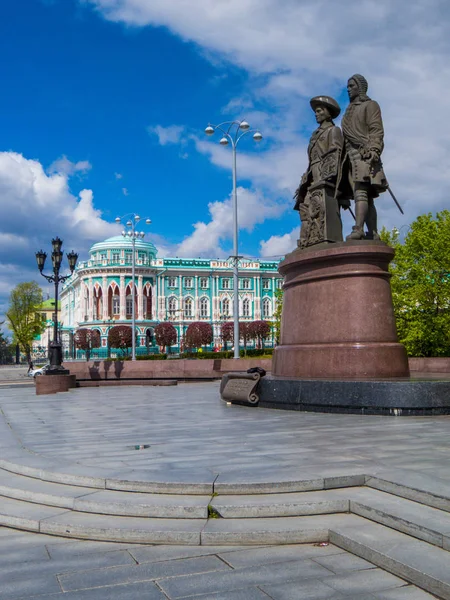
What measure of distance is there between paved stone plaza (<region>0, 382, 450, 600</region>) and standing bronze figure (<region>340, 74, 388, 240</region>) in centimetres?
445

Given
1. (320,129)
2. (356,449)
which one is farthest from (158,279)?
(356,449)

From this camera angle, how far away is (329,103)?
13.0m

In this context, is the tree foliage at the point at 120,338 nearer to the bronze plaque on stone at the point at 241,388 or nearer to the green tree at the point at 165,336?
the green tree at the point at 165,336

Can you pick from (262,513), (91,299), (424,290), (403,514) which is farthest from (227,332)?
(403,514)

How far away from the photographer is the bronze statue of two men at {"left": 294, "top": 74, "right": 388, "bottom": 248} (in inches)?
473

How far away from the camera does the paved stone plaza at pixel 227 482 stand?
150 inches

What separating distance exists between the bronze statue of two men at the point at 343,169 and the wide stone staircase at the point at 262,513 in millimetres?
7615

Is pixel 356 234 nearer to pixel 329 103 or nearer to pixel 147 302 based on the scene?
pixel 329 103

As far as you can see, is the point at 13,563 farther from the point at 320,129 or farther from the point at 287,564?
the point at 320,129

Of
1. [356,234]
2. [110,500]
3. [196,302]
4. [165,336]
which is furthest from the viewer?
[196,302]

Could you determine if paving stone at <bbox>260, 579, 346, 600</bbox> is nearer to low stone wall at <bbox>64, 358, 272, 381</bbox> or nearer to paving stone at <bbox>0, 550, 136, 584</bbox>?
paving stone at <bbox>0, 550, 136, 584</bbox>

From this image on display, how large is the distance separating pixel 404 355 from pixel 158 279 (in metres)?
86.4

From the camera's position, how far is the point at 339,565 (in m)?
4.06

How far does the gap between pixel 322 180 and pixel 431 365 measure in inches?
300
